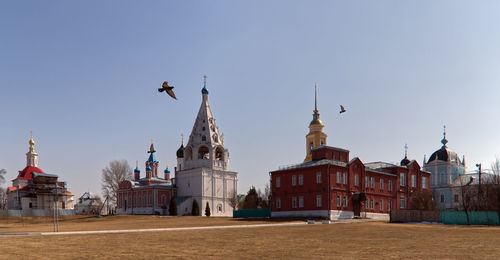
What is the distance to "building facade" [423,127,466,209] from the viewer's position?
270 ft

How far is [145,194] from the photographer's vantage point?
8481 centimetres

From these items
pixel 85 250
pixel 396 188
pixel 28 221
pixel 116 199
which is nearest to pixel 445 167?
pixel 396 188

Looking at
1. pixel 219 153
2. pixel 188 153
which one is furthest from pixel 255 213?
pixel 188 153

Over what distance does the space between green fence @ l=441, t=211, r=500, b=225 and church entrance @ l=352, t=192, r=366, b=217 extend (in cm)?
1249

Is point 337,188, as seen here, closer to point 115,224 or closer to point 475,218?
point 475,218

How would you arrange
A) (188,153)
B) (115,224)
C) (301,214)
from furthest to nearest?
(188,153) → (301,214) → (115,224)

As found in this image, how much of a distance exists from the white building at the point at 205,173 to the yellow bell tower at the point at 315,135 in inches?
565

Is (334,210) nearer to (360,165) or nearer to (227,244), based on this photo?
(360,165)

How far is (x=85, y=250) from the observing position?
20266 millimetres

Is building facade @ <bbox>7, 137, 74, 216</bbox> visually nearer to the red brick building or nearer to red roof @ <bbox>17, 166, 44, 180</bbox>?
red roof @ <bbox>17, 166, 44, 180</bbox>

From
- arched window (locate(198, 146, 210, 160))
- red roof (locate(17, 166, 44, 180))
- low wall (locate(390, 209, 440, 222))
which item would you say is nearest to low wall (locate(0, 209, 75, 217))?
red roof (locate(17, 166, 44, 180))

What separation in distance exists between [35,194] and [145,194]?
Result: 2046cm

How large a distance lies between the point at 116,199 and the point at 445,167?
61136 mm

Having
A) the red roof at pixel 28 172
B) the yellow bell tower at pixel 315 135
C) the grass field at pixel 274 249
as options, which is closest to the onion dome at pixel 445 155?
the yellow bell tower at pixel 315 135
